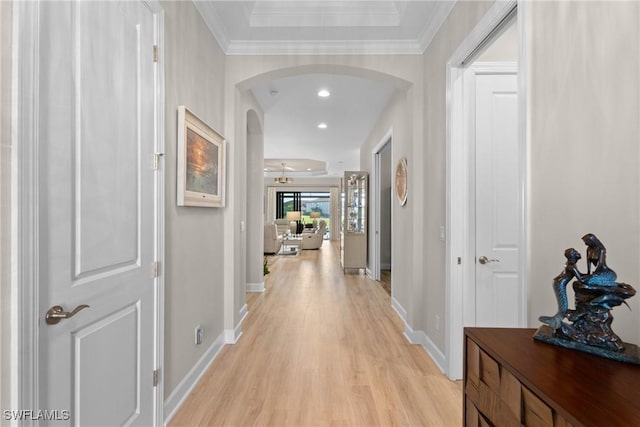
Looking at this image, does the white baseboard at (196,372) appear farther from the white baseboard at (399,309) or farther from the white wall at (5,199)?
the white baseboard at (399,309)

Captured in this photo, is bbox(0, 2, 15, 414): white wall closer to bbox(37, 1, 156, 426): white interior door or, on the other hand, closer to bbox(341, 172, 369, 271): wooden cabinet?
bbox(37, 1, 156, 426): white interior door

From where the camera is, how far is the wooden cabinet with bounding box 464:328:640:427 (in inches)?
28.0

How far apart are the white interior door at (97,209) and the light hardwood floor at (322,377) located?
584 mm

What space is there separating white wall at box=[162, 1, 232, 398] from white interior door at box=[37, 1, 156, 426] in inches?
8.5

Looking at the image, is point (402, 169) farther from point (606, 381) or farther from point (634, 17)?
point (606, 381)

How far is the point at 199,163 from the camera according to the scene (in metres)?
2.38

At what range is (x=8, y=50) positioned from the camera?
972 mm

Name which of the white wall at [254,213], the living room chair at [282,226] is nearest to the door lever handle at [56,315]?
the white wall at [254,213]

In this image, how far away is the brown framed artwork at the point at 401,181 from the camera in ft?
12.1

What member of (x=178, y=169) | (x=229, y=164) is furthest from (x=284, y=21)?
(x=178, y=169)

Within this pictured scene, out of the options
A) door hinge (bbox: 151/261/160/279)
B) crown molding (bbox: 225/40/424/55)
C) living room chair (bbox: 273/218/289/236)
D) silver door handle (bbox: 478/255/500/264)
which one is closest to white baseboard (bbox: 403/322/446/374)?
silver door handle (bbox: 478/255/500/264)

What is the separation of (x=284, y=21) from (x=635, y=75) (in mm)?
2484

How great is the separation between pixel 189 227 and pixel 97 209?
3.06 feet

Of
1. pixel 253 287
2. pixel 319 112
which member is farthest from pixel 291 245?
pixel 319 112
